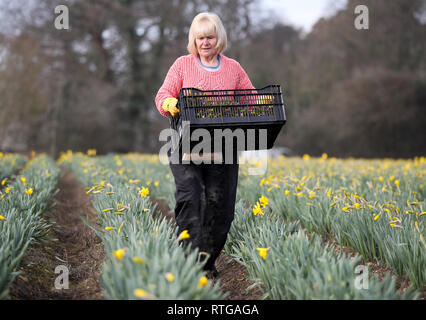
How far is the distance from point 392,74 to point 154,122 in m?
12.0

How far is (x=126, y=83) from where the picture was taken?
1928 centimetres

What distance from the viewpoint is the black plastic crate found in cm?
221

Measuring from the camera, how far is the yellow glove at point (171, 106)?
2336 millimetres

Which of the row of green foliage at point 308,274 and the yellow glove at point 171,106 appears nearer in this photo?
the row of green foliage at point 308,274

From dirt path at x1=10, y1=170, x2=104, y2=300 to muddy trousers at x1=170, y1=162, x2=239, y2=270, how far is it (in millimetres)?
736

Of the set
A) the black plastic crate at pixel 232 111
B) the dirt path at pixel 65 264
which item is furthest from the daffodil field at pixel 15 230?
the black plastic crate at pixel 232 111

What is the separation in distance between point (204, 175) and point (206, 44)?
3.07 ft

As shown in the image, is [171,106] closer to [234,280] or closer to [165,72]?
[234,280]

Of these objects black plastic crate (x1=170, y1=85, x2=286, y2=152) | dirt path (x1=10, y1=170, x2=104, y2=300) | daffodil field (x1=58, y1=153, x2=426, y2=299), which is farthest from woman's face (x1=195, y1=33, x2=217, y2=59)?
dirt path (x1=10, y1=170, x2=104, y2=300)

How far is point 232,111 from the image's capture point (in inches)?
89.8

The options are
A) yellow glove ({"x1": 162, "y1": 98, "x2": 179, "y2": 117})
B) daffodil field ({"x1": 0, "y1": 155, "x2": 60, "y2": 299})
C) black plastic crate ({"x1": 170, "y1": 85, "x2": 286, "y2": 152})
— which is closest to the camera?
daffodil field ({"x1": 0, "y1": 155, "x2": 60, "y2": 299})

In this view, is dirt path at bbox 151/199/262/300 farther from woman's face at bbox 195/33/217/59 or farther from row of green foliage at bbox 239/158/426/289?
woman's face at bbox 195/33/217/59

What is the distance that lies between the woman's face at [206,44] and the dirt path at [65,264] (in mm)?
1536

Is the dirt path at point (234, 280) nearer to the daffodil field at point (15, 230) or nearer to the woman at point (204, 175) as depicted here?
the woman at point (204, 175)
